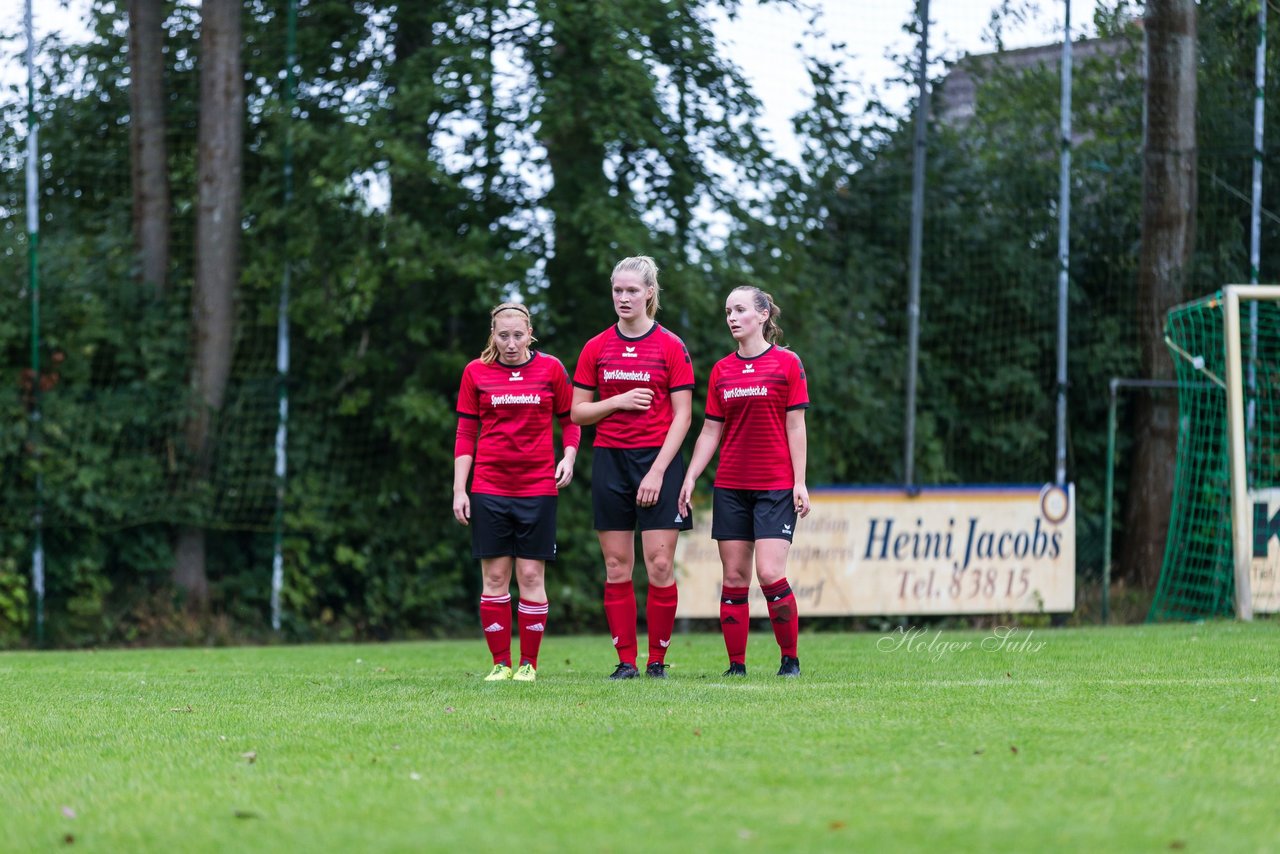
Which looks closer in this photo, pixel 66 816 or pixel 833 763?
pixel 66 816

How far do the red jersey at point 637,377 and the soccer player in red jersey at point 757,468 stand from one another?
20 cm

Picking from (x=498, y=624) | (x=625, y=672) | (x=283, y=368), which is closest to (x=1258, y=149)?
(x=283, y=368)

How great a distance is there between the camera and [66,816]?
3.69 meters

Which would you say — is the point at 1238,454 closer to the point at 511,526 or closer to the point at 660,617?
the point at 660,617

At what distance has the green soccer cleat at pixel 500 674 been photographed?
6750mm

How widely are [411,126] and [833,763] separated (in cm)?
930

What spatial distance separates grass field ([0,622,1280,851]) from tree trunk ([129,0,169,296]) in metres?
6.84

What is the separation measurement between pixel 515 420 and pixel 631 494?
0.61 meters

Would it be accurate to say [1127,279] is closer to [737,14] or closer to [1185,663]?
[737,14]

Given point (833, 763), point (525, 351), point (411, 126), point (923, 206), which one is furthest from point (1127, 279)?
point (833, 763)

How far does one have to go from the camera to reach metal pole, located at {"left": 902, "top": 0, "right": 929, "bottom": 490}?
44.8 ft

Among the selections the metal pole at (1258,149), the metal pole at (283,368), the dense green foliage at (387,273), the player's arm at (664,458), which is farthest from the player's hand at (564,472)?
the metal pole at (1258,149)

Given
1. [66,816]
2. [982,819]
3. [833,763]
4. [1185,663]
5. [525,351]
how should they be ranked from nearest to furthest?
1. [982,819]
2. [66,816]
3. [833,763]
4. [525,351]
5. [1185,663]

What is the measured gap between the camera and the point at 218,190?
13094mm
